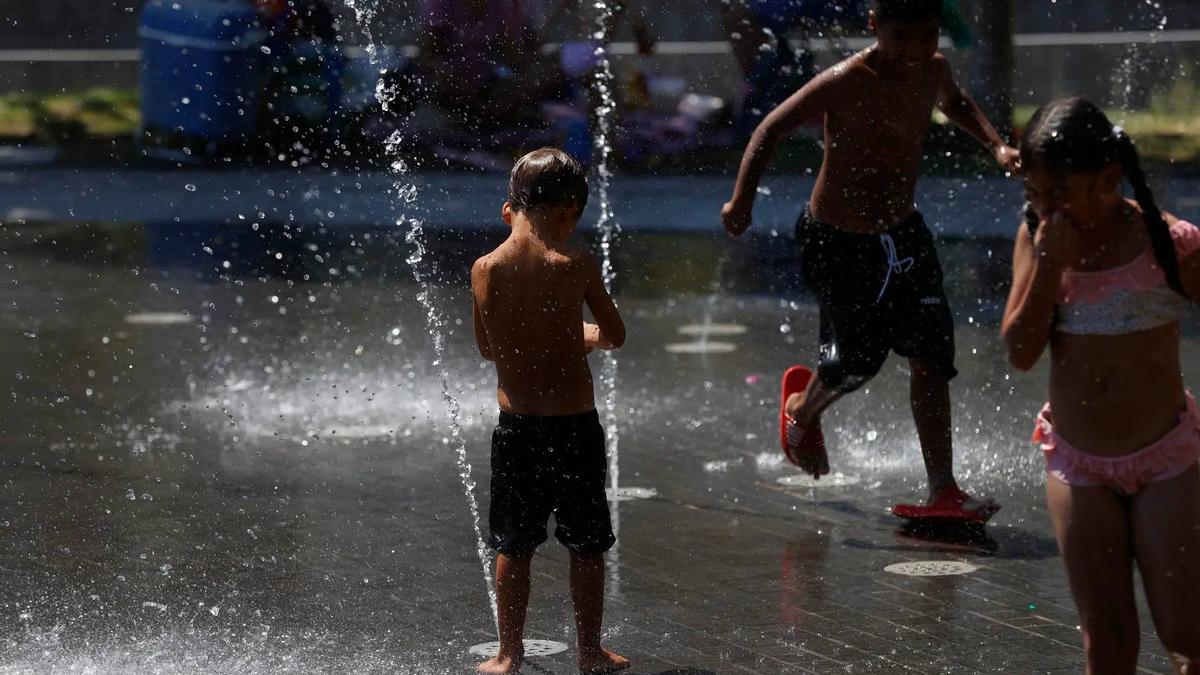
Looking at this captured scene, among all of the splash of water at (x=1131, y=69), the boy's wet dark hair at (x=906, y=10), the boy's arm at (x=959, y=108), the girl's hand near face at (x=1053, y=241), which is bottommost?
the splash of water at (x=1131, y=69)

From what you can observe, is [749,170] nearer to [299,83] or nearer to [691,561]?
[691,561]

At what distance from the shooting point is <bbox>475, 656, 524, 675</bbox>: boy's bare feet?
444cm

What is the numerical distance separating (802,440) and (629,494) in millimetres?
639

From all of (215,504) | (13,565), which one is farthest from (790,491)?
(13,565)

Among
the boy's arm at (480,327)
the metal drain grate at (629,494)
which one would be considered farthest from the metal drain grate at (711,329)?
the boy's arm at (480,327)

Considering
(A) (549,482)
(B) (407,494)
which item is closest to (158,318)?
(B) (407,494)

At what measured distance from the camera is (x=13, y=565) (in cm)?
552

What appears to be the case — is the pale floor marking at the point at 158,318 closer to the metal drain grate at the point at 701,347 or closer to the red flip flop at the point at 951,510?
the metal drain grate at the point at 701,347

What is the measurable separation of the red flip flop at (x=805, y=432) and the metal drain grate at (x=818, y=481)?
0.37 m

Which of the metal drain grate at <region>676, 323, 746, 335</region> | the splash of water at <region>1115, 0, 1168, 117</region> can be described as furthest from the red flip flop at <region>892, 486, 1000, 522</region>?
the splash of water at <region>1115, 0, 1168, 117</region>

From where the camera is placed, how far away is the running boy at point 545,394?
174 inches

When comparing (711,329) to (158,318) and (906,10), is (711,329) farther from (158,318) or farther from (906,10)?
(906,10)

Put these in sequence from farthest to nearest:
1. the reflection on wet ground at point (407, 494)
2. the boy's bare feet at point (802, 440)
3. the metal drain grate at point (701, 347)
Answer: the metal drain grate at point (701, 347)
the boy's bare feet at point (802, 440)
the reflection on wet ground at point (407, 494)

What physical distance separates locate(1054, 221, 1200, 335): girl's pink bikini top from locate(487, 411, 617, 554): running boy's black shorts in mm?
1257
